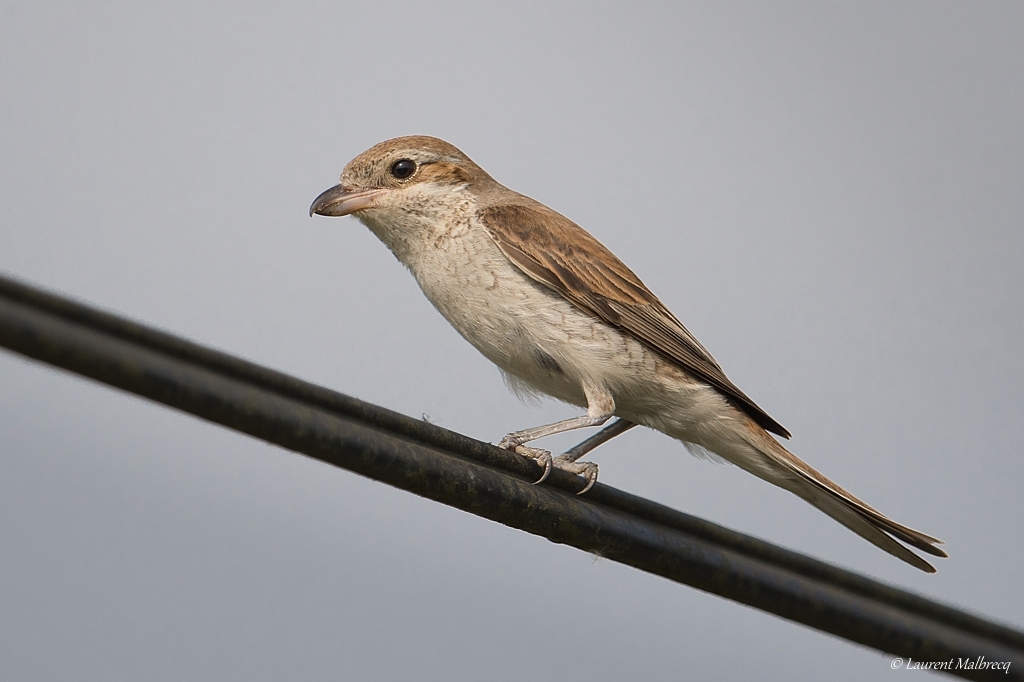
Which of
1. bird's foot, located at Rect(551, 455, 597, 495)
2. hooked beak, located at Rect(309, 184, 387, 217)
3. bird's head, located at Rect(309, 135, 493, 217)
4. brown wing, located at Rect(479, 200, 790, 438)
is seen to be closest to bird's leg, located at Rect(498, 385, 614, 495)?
bird's foot, located at Rect(551, 455, 597, 495)

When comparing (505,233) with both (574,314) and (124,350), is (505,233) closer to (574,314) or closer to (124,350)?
(574,314)

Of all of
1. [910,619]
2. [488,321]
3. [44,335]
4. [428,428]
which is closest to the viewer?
[44,335]

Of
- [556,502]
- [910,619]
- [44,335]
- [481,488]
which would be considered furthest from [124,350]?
[910,619]

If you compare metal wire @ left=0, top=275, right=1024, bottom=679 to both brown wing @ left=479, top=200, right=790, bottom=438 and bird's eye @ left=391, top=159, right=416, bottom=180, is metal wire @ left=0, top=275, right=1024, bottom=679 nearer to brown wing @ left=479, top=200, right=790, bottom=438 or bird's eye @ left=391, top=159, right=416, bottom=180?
brown wing @ left=479, top=200, right=790, bottom=438

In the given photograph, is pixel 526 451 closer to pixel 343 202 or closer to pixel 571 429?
pixel 571 429

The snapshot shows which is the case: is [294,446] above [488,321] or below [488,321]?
below

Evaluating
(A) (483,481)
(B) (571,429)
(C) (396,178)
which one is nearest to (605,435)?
(B) (571,429)
